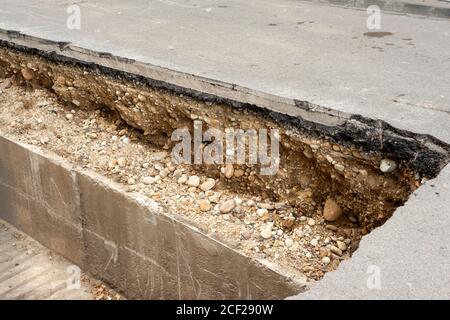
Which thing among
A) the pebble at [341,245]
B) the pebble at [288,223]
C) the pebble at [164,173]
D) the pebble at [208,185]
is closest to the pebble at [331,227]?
the pebble at [341,245]

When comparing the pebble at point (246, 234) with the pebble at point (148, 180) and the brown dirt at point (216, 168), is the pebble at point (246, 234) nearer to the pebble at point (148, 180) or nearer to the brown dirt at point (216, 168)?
the brown dirt at point (216, 168)

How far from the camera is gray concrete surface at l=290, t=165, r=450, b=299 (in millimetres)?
2139

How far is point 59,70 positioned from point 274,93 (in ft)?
7.14

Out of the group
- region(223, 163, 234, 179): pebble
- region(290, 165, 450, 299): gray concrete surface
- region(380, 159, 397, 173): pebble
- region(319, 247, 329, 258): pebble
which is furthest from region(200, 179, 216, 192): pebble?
region(290, 165, 450, 299): gray concrete surface

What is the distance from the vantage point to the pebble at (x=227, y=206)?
3699 millimetres

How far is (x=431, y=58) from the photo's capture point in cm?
446

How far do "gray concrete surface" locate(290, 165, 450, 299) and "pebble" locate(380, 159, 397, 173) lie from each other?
0.52 m

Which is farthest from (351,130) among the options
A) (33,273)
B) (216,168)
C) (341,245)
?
(33,273)

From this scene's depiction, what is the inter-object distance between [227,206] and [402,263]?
1.61 metres

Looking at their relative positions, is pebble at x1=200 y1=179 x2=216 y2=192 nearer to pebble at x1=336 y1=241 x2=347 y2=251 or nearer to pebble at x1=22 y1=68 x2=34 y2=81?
pebble at x1=336 y1=241 x2=347 y2=251

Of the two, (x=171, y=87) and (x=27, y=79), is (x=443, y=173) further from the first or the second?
(x=27, y=79)

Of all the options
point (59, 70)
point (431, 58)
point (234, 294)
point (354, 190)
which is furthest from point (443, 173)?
point (59, 70)

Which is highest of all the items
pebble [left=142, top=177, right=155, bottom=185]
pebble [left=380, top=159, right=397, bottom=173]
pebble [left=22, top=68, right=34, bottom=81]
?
pebble [left=22, top=68, right=34, bottom=81]
